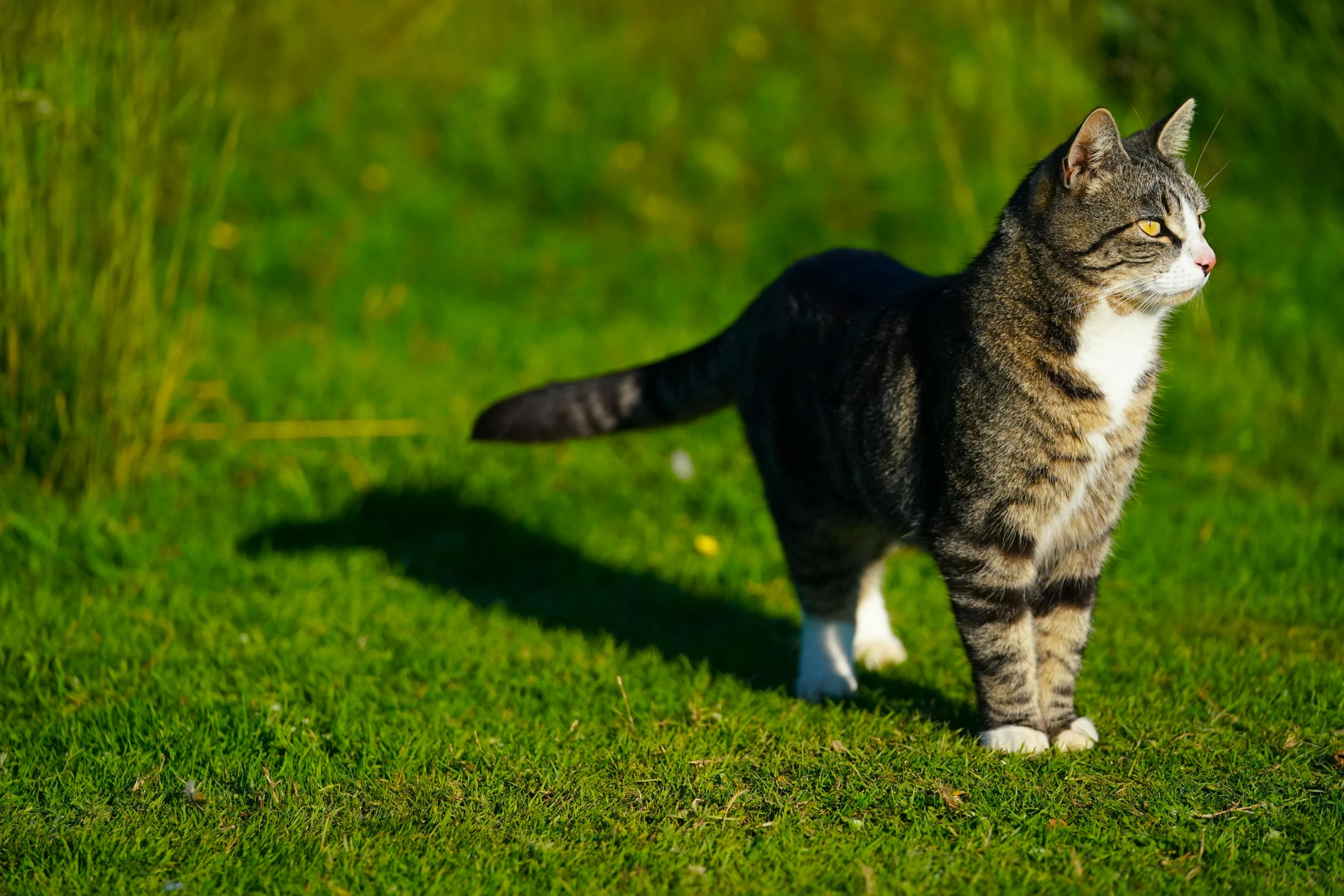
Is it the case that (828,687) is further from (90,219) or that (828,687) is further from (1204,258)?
(90,219)

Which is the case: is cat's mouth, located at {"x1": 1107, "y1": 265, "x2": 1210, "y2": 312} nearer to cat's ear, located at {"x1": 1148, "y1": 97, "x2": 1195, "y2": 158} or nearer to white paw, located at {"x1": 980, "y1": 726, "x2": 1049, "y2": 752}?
cat's ear, located at {"x1": 1148, "y1": 97, "x2": 1195, "y2": 158}

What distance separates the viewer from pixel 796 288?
422 cm

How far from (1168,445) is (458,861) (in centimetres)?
428

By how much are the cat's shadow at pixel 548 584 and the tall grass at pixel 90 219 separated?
0.74 meters

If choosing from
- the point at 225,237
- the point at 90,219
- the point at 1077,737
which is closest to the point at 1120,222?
the point at 1077,737

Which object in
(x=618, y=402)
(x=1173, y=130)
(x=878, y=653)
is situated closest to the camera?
(x=1173, y=130)

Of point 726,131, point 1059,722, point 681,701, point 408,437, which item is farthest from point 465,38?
point 1059,722

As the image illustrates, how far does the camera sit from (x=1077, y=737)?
11.8 feet

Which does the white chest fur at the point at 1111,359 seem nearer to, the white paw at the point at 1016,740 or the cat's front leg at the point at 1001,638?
the cat's front leg at the point at 1001,638

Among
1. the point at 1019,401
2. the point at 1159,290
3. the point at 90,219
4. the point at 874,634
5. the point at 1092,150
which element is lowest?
the point at 874,634

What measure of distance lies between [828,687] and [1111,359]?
4.45ft

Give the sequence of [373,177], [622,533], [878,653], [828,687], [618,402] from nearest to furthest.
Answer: [828,687]
[878,653]
[618,402]
[622,533]
[373,177]

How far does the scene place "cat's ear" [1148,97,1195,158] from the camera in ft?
11.8

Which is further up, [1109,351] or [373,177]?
[1109,351]
